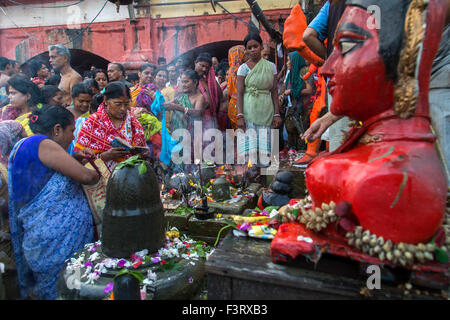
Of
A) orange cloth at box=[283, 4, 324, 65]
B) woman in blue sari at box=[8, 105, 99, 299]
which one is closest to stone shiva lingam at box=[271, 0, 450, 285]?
orange cloth at box=[283, 4, 324, 65]

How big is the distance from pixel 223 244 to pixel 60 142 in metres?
1.88

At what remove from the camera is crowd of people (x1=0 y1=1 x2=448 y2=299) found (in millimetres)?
2533

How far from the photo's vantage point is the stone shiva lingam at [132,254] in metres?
2.04

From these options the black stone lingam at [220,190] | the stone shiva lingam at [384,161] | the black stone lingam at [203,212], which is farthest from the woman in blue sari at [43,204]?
the stone shiva lingam at [384,161]

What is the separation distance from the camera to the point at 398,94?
1399mm

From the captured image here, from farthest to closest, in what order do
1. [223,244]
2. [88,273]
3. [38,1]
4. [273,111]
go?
1. [38,1]
2. [273,111]
3. [88,273]
4. [223,244]

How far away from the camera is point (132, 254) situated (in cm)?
219

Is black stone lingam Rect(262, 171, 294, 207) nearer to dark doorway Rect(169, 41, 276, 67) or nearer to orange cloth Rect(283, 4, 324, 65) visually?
orange cloth Rect(283, 4, 324, 65)

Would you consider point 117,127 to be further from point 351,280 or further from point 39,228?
point 351,280

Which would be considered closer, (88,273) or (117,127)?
(88,273)

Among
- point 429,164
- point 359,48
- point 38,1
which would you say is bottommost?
point 429,164

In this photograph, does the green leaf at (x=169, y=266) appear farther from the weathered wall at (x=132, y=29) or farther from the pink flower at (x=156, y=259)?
the weathered wall at (x=132, y=29)

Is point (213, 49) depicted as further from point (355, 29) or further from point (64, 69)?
point (355, 29)
